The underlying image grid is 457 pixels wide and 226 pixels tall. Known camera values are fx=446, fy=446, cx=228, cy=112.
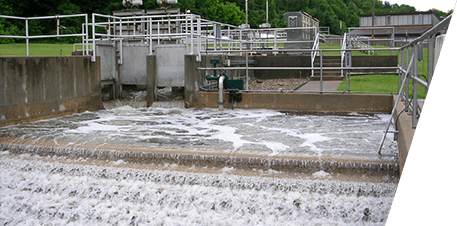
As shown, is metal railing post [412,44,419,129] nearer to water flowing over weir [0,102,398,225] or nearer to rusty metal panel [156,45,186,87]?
water flowing over weir [0,102,398,225]

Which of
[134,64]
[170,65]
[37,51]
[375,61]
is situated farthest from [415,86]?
[37,51]

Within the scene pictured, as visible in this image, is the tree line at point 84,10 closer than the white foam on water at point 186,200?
No

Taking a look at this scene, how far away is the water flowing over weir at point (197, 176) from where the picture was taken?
5.64 metres

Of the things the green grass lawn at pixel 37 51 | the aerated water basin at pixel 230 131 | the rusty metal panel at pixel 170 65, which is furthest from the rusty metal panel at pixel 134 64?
the green grass lawn at pixel 37 51

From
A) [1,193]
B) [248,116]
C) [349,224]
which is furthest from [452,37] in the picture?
[248,116]

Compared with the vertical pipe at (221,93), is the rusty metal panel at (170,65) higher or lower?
higher

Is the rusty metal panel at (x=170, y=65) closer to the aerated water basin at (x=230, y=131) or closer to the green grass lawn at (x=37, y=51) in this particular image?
the aerated water basin at (x=230, y=131)

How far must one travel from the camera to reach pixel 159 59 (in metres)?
14.1

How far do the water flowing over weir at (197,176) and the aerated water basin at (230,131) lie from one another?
36 mm

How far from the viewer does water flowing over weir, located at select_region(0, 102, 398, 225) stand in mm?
5641

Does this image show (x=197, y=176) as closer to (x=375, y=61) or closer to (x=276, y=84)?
(x=276, y=84)

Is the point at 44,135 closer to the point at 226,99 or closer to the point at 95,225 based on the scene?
the point at 95,225

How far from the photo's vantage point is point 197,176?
21.4 feet

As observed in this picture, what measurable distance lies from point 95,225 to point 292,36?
19712 mm
